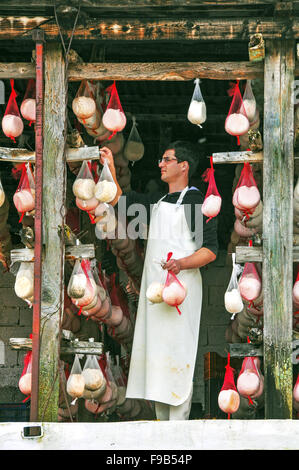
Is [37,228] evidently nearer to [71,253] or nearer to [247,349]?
[71,253]

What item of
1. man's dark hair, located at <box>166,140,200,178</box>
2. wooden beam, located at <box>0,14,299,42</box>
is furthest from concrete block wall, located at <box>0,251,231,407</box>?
wooden beam, located at <box>0,14,299,42</box>

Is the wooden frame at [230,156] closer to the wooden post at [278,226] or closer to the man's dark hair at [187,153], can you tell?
the wooden post at [278,226]

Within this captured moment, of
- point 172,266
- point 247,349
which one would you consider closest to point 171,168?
point 172,266

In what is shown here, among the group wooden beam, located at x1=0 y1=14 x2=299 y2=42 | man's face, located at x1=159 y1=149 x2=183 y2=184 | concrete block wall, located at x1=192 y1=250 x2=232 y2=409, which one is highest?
wooden beam, located at x1=0 y1=14 x2=299 y2=42

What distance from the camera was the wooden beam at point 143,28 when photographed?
6.20 meters

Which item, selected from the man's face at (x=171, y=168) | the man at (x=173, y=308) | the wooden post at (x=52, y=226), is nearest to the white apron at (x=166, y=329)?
the man at (x=173, y=308)

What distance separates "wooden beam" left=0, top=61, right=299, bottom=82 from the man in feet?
1.72

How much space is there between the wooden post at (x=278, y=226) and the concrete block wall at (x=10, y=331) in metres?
3.96

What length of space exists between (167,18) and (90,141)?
1.39 m

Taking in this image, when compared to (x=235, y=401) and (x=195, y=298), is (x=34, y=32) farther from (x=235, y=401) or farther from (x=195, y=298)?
(x=235, y=401)

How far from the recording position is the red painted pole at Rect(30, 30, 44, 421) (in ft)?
19.5

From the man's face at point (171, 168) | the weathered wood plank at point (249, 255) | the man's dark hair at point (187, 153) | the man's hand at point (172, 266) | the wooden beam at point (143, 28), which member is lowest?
the man's hand at point (172, 266)

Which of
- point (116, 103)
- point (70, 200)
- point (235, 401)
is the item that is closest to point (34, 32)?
point (116, 103)

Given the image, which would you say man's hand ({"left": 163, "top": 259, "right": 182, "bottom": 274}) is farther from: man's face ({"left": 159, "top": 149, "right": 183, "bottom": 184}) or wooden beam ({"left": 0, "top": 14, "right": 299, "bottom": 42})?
wooden beam ({"left": 0, "top": 14, "right": 299, "bottom": 42})
